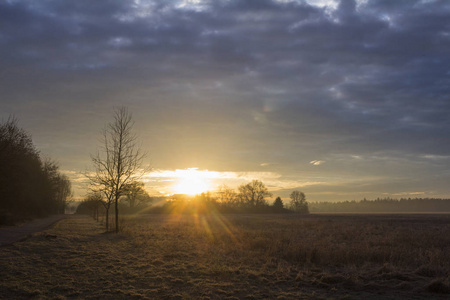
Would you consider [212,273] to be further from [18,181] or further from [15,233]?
[18,181]

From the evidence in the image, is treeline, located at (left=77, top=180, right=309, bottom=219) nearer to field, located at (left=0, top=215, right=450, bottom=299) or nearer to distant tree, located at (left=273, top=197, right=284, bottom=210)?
distant tree, located at (left=273, top=197, right=284, bottom=210)

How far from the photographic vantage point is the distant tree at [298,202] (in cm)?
14788

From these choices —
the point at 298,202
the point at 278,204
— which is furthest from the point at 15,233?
the point at 298,202

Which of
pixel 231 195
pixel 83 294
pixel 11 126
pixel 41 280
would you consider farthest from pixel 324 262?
pixel 231 195

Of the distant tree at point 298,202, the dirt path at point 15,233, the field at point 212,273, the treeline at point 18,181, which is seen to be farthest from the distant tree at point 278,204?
the field at point 212,273

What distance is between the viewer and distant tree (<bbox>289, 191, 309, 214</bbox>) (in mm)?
147875

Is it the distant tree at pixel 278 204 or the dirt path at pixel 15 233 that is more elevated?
the dirt path at pixel 15 233

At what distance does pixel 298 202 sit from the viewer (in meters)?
150

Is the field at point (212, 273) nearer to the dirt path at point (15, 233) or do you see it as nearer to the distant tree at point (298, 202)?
the dirt path at point (15, 233)

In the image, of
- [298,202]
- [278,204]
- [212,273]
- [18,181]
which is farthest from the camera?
[298,202]

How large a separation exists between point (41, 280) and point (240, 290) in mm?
5950

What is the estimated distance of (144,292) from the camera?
9.45 m

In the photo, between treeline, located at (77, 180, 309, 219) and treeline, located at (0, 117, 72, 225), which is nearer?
treeline, located at (0, 117, 72, 225)

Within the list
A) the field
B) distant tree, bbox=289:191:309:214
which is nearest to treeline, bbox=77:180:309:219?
distant tree, bbox=289:191:309:214
